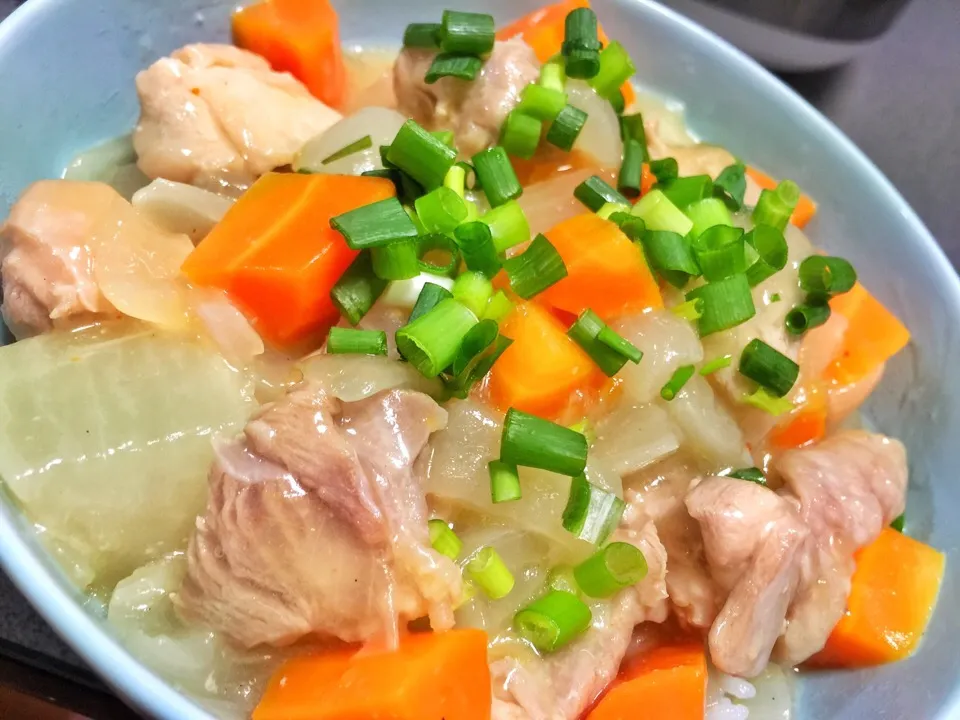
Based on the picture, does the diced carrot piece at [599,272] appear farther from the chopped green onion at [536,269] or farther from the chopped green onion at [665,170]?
the chopped green onion at [665,170]

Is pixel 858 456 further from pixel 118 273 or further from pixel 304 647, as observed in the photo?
pixel 118 273

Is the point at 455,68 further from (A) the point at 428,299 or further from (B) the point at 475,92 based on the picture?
(A) the point at 428,299

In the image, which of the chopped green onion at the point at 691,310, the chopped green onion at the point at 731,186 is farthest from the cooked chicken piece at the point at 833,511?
the chopped green onion at the point at 731,186

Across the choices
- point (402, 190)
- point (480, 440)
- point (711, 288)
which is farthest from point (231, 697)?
point (711, 288)

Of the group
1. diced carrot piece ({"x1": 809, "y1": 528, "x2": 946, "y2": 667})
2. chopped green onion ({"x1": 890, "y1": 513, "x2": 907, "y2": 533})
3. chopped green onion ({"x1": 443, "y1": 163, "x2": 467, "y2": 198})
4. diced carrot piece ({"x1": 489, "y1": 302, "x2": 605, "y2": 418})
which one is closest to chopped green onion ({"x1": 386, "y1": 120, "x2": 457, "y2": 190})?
chopped green onion ({"x1": 443, "y1": 163, "x2": 467, "y2": 198})

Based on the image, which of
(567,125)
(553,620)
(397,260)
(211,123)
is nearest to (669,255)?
(567,125)
